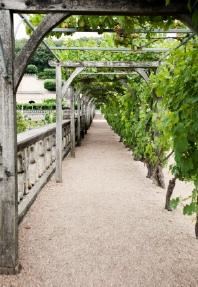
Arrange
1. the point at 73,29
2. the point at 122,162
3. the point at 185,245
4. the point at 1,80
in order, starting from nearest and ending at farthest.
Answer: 1. the point at 1,80
2. the point at 185,245
3. the point at 73,29
4. the point at 122,162

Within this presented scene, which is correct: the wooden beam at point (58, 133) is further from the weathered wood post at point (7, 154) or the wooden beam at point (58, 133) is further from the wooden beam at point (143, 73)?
the weathered wood post at point (7, 154)

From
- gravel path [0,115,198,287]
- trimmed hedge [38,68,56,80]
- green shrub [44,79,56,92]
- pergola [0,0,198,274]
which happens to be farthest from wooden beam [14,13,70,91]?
trimmed hedge [38,68,56,80]

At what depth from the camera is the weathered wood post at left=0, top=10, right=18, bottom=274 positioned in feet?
13.3

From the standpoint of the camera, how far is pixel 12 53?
13.5 feet

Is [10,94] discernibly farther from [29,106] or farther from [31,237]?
[29,106]

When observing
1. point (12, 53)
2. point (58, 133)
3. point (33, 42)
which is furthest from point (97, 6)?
point (58, 133)

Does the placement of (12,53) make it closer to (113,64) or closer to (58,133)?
(58,133)

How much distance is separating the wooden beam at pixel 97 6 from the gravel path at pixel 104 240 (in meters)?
2.42

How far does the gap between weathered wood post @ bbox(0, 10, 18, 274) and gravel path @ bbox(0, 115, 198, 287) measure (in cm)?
25

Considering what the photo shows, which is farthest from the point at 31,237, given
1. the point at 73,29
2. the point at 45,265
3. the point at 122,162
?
the point at 122,162

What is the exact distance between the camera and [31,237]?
18.0 feet

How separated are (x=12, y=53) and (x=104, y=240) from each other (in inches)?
98.8

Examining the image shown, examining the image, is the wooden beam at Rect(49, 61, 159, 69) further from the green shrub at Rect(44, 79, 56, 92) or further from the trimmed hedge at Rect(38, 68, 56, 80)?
the trimmed hedge at Rect(38, 68, 56, 80)

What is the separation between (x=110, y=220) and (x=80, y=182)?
333 centimetres
